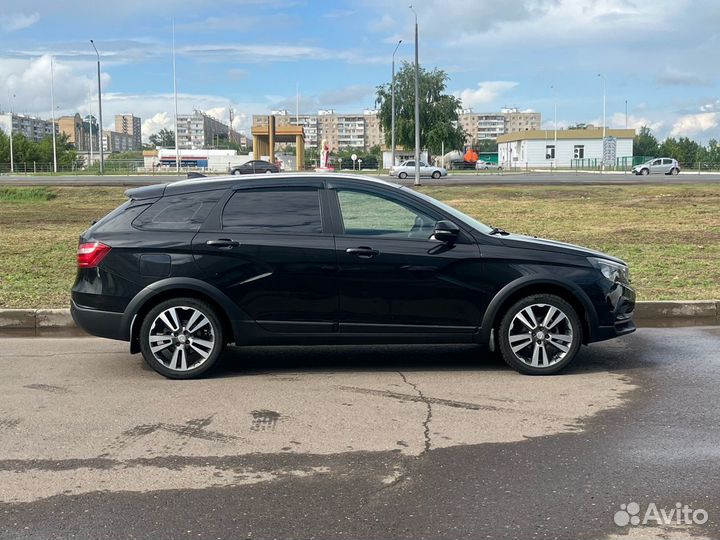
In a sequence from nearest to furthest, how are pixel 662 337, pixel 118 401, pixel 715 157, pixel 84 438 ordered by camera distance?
1. pixel 84 438
2. pixel 118 401
3. pixel 662 337
4. pixel 715 157

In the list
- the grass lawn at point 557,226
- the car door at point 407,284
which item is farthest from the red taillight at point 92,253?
the grass lawn at point 557,226

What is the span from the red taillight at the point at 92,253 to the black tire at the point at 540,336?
3333mm

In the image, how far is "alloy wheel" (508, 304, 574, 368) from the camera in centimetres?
681

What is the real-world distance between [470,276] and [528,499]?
2.80 metres

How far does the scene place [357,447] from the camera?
5.05 meters

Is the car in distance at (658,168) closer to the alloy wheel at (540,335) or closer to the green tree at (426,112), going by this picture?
the green tree at (426,112)

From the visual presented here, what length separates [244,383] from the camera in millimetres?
6723

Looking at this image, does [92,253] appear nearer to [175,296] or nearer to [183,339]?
[175,296]

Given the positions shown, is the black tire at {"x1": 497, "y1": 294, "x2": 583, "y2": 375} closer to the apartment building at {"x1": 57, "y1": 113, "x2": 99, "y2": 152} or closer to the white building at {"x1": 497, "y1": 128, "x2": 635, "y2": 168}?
the white building at {"x1": 497, "y1": 128, "x2": 635, "y2": 168}

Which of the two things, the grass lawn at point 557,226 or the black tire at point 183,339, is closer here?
the black tire at point 183,339

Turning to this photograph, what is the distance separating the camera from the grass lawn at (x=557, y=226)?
1095cm

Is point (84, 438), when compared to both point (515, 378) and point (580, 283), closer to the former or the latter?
point (515, 378)

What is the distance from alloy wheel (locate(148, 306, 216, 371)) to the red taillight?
71 centimetres

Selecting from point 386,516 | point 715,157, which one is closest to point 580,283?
point 386,516
